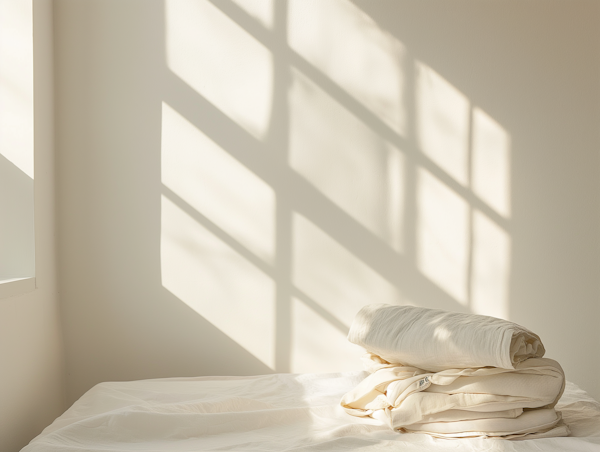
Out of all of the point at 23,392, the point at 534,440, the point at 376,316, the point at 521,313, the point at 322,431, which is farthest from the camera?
the point at 521,313

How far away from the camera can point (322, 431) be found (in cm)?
140

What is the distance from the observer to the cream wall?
7.25ft

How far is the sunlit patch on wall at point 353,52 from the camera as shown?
7.28 ft

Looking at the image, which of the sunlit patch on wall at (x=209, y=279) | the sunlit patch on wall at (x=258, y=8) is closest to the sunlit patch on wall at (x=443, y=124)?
the sunlit patch on wall at (x=258, y=8)

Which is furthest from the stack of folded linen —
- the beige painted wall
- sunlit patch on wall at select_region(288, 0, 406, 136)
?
the beige painted wall

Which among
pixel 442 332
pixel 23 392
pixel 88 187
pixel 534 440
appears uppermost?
pixel 88 187

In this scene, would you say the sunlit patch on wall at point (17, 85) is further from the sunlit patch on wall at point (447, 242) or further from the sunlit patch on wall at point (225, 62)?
the sunlit patch on wall at point (447, 242)

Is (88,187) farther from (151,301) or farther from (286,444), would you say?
(286,444)

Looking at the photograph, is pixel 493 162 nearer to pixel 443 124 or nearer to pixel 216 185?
pixel 443 124

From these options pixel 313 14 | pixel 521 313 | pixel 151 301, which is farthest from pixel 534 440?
pixel 313 14

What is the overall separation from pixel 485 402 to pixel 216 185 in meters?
1.35

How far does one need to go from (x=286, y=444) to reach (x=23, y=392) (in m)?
1.04

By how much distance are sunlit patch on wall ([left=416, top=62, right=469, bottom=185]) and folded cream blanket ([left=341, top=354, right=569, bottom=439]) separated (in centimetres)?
106

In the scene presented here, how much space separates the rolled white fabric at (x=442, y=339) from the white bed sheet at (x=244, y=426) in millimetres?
188
